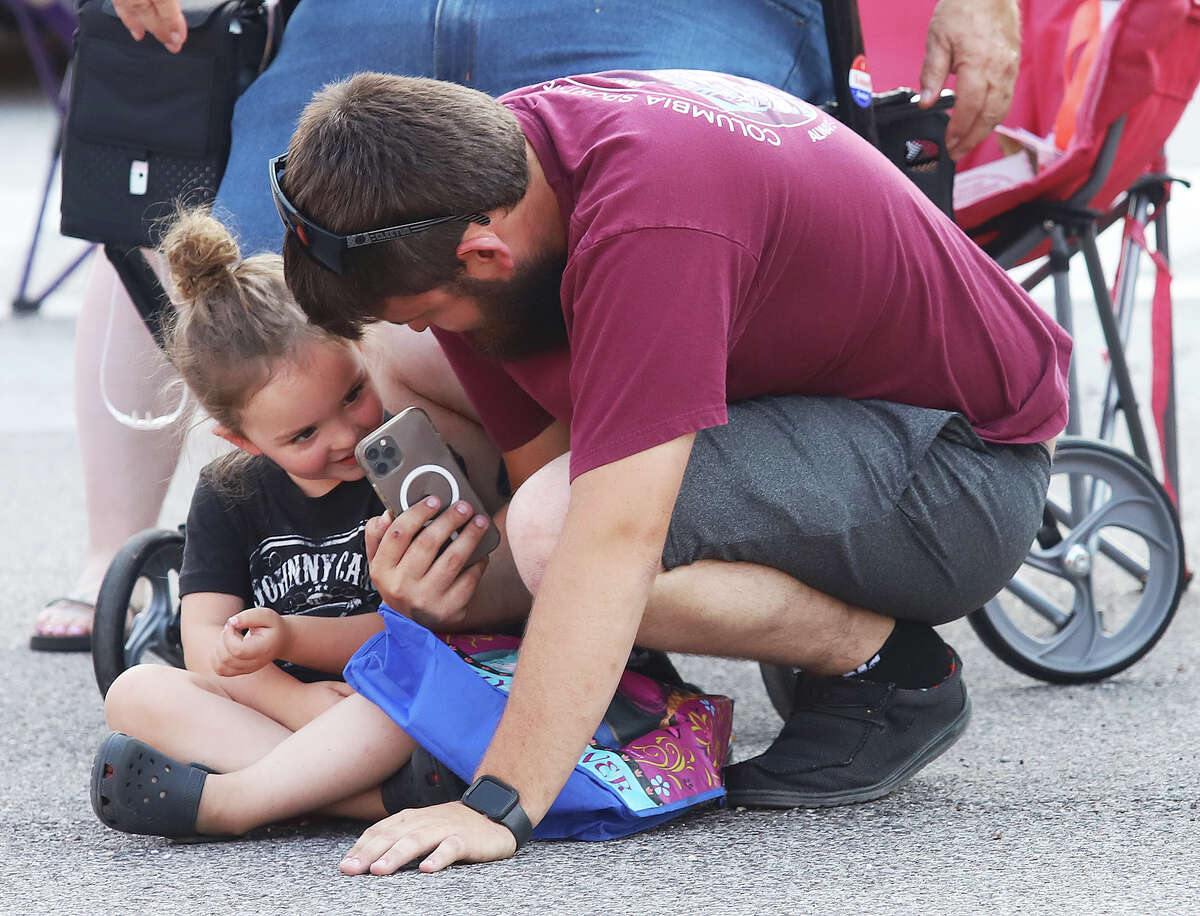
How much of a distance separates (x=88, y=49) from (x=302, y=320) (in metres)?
0.66

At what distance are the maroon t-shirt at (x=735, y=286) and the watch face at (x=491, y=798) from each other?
37 cm

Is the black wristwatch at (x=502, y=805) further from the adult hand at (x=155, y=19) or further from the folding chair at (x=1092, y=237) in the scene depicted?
the adult hand at (x=155, y=19)

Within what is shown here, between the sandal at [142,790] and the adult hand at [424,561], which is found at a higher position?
the adult hand at [424,561]

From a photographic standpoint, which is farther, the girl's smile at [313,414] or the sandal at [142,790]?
the girl's smile at [313,414]

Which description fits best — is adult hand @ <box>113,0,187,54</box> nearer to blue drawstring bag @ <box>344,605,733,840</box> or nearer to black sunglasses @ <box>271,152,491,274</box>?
black sunglasses @ <box>271,152,491,274</box>

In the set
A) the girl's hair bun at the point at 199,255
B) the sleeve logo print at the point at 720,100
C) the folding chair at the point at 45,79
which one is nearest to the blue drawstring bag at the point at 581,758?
the girl's hair bun at the point at 199,255

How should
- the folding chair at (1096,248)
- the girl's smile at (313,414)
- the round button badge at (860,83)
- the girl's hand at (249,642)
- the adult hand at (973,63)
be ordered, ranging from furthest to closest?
the folding chair at (1096,248) → the adult hand at (973,63) → the round button badge at (860,83) → the girl's smile at (313,414) → the girl's hand at (249,642)

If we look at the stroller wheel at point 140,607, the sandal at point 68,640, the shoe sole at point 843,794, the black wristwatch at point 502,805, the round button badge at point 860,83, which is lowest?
the sandal at point 68,640

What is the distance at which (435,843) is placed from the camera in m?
1.68

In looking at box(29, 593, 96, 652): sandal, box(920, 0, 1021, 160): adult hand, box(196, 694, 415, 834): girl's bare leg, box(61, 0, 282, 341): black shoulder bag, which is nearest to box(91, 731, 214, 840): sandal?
box(196, 694, 415, 834): girl's bare leg

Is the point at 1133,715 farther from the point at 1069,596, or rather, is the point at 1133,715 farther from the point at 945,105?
the point at 945,105

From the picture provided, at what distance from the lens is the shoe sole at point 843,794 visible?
194 centimetres

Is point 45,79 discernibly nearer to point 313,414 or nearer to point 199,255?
point 199,255

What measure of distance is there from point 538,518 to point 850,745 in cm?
50
